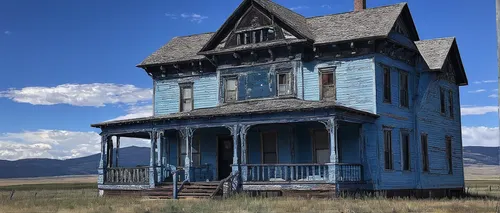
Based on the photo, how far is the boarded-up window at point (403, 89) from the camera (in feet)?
98.5

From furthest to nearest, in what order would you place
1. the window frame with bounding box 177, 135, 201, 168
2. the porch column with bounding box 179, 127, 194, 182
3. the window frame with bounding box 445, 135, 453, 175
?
the window frame with bounding box 445, 135, 453, 175
the window frame with bounding box 177, 135, 201, 168
the porch column with bounding box 179, 127, 194, 182

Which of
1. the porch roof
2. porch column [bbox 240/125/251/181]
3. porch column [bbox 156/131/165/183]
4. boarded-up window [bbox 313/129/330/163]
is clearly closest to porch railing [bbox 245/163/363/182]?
porch column [bbox 240/125/251/181]

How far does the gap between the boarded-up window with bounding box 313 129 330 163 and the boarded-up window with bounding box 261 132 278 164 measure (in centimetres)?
186

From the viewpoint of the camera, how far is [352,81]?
92.8 ft

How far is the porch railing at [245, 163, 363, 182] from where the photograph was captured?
1014 inches

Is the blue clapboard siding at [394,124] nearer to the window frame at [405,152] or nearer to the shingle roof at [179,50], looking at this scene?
the window frame at [405,152]

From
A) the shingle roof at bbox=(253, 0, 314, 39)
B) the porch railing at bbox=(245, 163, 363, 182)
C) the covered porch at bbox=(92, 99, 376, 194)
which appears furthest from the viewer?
the shingle roof at bbox=(253, 0, 314, 39)

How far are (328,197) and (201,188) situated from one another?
5.46 m

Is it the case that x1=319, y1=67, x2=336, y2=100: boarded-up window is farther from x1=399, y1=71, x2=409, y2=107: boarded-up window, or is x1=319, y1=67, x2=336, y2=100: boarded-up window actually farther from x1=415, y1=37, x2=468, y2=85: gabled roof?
x1=415, y1=37, x2=468, y2=85: gabled roof

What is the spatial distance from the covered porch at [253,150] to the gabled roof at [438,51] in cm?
623

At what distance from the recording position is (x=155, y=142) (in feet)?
97.9

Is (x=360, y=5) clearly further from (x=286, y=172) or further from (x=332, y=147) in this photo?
(x=286, y=172)

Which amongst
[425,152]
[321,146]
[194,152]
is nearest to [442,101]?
[425,152]

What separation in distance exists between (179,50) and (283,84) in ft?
21.7
